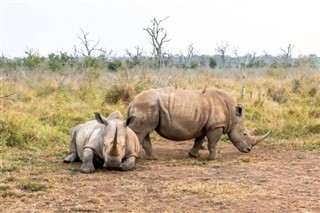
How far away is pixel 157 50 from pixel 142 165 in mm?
15033

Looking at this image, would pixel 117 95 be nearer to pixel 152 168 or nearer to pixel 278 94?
pixel 278 94

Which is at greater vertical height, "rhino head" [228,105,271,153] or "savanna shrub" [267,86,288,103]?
"rhino head" [228,105,271,153]

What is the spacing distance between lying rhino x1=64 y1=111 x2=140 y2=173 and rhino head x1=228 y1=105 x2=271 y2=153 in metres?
1.93

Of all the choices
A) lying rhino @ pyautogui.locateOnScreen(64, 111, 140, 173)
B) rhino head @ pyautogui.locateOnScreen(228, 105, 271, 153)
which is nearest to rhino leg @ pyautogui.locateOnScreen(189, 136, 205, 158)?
rhino head @ pyautogui.locateOnScreen(228, 105, 271, 153)

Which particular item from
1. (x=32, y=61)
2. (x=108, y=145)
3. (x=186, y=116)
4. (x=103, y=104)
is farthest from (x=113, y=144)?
(x=32, y=61)

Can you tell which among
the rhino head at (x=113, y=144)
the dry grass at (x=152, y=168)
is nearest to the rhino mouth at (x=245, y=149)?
the dry grass at (x=152, y=168)

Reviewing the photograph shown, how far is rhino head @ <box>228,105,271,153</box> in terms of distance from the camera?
9.53m

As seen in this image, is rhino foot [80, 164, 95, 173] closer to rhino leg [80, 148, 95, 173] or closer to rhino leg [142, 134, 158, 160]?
rhino leg [80, 148, 95, 173]

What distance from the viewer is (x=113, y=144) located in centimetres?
757

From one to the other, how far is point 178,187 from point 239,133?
10.3ft

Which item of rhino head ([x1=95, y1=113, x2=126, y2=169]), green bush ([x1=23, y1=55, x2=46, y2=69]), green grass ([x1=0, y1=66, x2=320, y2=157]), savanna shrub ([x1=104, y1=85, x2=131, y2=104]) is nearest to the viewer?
rhino head ([x1=95, y1=113, x2=126, y2=169])

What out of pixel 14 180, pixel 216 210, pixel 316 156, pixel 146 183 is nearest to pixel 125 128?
pixel 146 183

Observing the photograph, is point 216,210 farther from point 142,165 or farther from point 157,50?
point 157,50

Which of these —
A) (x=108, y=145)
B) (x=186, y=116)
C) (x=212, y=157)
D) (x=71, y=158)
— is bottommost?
(x=212, y=157)
